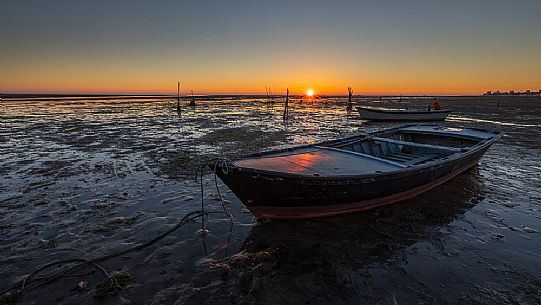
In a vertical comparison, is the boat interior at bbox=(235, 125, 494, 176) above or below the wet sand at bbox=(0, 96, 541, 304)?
above

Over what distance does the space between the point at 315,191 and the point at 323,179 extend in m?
0.33

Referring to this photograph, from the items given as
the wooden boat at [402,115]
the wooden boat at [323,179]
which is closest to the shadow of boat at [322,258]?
the wooden boat at [323,179]

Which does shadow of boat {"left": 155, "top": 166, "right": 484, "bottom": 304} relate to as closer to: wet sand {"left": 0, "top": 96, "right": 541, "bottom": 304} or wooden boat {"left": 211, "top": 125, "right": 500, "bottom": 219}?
wet sand {"left": 0, "top": 96, "right": 541, "bottom": 304}

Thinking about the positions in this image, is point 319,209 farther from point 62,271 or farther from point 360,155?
point 62,271

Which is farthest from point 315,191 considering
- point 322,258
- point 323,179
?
point 322,258

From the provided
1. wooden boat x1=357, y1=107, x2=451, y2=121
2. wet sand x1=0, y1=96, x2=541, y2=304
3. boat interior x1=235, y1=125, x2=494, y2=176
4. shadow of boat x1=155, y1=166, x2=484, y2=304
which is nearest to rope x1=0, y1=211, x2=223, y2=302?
wet sand x1=0, y1=96, x2=541, y2=304

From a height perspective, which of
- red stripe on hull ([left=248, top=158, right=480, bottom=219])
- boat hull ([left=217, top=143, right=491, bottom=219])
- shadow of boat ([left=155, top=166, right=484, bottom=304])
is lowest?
shadow of boat ([left=155, top=166, right=484, bottom=304])

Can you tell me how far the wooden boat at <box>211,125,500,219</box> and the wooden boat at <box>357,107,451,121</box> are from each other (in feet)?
68.4

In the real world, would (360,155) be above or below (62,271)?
above

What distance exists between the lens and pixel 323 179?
609 centimetres

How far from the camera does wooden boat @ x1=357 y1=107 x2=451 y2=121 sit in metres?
29.6

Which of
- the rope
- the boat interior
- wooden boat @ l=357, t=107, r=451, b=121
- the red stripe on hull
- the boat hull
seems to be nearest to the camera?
the rope

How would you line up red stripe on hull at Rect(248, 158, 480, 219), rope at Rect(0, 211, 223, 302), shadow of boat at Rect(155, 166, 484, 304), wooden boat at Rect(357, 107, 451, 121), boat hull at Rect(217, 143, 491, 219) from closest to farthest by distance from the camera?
rope at Rect(0, 211, 223, 302) → shadow of boat at Rect(155, 166, 484, 304) → boat hull at Rect(217, 143, 491, 219) → red stripe on hull at Rect(248, 158, 480, 219) → wooden boat at Rect(357, 107, 451, 121)

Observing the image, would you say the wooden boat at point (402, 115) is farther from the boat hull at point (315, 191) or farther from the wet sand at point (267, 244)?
the boat hull at point (315, 191)
